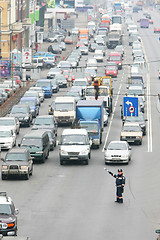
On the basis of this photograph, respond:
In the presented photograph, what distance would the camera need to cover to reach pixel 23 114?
219ft

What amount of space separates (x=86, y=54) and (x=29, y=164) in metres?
91.2

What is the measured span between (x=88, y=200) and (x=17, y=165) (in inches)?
232

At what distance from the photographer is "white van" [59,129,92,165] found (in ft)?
164

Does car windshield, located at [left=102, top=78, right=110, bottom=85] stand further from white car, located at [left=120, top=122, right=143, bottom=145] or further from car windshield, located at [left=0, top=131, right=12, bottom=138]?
car windshield, located at [left=0, top=131, right=12, bottom=138]

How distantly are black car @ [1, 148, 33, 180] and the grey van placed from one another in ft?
14.4

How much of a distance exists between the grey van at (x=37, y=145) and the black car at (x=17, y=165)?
173 inches

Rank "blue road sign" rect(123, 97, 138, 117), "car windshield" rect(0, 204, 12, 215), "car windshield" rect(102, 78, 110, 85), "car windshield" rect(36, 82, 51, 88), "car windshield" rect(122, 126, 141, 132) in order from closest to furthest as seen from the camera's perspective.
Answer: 1. "car windshield" rect(0, 204, 12, 215)
2. "car windshield" rect(122, 126, 141, 132)
3. "blue road sign" rect(123, 97, 138, 117)
4. "car windshield" rect(102, 78, 110, 85)
5. "car windshield" rect(36, 82, 51, 88)

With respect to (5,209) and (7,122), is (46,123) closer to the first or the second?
(7,122)

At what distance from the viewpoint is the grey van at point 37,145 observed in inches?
1977

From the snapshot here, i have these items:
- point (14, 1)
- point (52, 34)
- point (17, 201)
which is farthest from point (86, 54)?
point (17, 201)

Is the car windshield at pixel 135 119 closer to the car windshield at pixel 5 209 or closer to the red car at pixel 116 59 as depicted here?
the car windshield at pixel 5 209

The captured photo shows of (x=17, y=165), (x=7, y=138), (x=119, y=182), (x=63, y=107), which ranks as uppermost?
(x=119, y=182)

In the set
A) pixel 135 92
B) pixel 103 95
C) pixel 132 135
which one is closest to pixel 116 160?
pixel 132 135

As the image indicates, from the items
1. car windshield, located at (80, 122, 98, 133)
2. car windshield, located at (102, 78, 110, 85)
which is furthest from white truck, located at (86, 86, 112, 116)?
car windshield, located at (80, 122, 98, 133)
